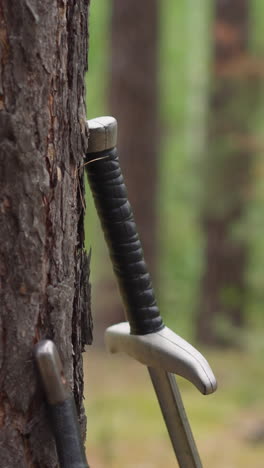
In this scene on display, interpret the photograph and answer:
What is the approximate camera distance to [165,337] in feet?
5.49

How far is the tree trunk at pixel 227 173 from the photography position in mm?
6715

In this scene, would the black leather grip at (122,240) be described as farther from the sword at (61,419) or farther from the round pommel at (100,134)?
the sword at (61,419)

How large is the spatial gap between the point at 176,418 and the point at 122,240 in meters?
0.39

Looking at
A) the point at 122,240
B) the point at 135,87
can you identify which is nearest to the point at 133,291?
the point at 122,240

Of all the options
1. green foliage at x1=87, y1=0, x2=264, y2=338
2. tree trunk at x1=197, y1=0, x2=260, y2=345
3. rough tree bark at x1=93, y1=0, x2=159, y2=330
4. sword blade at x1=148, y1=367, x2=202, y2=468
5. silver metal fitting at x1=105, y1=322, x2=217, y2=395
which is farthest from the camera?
rough tree bark at x1=93, y1=0, x2=159, y2=330

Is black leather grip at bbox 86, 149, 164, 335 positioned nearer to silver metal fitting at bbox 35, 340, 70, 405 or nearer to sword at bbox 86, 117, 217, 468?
sword at bbox 86, 117, 217, 468

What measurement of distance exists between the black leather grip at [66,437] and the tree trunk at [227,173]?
4454 millimetres

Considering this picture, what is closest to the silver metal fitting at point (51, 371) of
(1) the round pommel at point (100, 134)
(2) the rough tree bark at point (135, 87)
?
(1) the round pommel at point (100, 134)

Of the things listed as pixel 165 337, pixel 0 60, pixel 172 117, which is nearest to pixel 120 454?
pixel 165 337

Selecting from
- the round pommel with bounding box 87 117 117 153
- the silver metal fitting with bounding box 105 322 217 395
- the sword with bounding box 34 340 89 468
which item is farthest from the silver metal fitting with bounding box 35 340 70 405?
the round pommel with bounding box 87 117 117 153

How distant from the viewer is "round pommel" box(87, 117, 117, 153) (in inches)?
63.9

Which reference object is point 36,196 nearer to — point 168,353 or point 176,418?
point 168,353

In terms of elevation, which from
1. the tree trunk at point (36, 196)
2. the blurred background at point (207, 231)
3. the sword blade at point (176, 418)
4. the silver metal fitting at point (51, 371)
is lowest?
the blurred background at point (207, 231)

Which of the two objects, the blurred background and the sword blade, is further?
the blurred background
